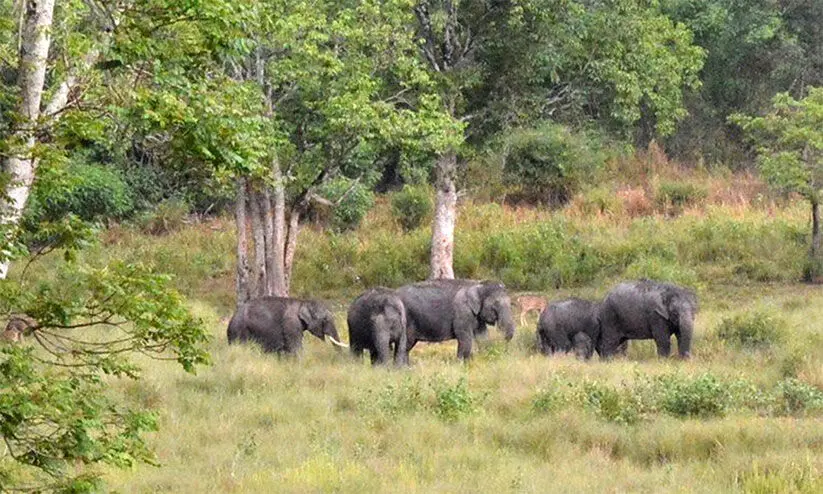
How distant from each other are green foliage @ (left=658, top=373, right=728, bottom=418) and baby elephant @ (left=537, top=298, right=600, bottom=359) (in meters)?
6.60

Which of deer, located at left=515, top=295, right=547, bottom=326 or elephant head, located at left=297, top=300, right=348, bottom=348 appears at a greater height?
elephant head, located at left=297, top=300, right=348, bottom=348

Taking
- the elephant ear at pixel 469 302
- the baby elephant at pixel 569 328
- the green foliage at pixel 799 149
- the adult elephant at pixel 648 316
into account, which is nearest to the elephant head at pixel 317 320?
the elephant ear at pixel 469 302

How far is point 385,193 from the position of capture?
135 feet

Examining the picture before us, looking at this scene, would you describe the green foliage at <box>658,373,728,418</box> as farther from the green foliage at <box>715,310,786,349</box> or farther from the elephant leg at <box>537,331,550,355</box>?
the elephant leg at <box>537,331,550,355</box>

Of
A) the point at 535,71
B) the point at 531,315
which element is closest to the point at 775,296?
the point at 531,315

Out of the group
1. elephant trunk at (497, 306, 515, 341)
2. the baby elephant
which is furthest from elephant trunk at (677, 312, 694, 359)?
elephant trunk at (497, 306, 515, 341)

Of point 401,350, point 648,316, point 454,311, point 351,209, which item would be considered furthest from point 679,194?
point 401,350

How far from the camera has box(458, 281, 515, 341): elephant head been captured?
20891mm

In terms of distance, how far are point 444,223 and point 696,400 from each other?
52.2 ft

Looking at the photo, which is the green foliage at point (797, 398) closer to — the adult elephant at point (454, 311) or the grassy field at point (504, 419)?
the grassy field at point (504, 419)

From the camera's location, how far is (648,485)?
11.4 m

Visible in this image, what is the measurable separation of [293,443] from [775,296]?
675 inches

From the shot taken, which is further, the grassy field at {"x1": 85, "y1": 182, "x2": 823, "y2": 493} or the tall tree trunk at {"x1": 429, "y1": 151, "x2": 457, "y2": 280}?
the tall tree trunk at {"x1": 429, "y1": 151, "x2": 457, "y2": 280}

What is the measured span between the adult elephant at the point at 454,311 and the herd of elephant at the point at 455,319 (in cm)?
2
